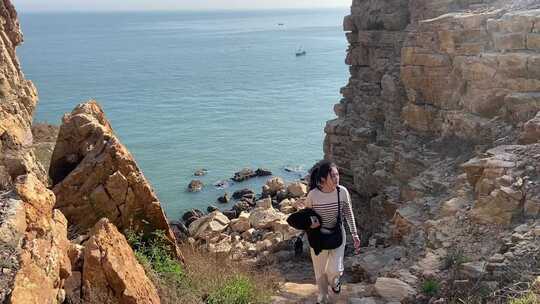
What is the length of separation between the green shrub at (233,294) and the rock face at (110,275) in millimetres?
1077

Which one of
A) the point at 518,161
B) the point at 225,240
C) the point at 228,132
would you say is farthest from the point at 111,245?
the point at 228,132

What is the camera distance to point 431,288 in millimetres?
8039

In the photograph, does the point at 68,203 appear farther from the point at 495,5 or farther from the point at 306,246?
the point at 495,5

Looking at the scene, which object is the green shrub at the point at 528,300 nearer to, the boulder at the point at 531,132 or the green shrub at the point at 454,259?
the green shrub at the point at 454,259

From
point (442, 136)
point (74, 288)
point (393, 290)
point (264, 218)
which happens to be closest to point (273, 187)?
point (264, 218)

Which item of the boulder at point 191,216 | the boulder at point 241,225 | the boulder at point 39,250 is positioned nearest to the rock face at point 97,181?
the boulder at point 39,250

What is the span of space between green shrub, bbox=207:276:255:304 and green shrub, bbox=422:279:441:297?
2581 mm

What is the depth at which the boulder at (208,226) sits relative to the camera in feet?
73.0

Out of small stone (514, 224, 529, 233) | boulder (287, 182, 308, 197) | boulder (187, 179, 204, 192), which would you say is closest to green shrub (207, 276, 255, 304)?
small stone (514, 224, 529, 233)

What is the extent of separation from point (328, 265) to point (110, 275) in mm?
3067

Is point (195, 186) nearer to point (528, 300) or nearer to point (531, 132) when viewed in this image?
point (531, 132)

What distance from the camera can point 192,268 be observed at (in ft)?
29.1

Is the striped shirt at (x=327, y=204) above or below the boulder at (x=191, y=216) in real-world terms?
above

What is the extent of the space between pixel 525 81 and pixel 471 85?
5.16 ft
